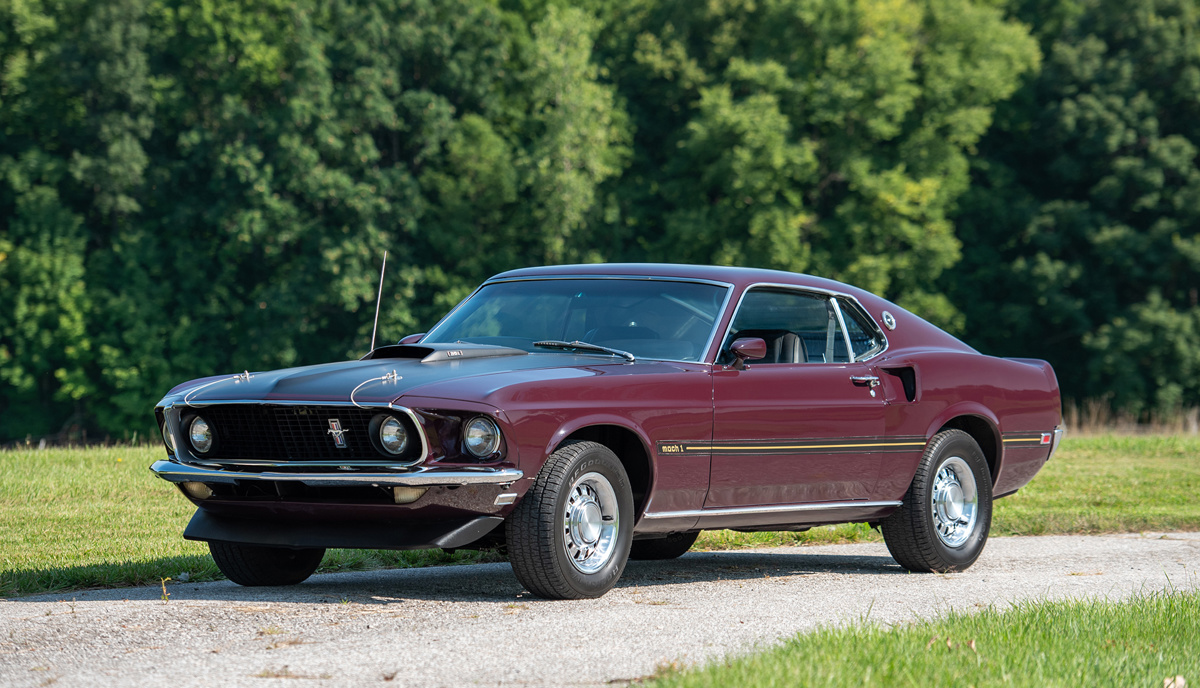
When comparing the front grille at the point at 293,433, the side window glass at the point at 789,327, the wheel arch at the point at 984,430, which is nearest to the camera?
the front grille at the point at 293,433

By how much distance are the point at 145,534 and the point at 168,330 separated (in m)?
33.1

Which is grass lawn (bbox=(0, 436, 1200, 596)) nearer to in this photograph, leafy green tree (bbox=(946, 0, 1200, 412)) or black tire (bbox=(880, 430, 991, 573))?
black tire (bbox=(880, 430, 991, 573))

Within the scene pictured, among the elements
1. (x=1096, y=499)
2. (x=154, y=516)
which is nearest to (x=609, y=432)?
(x=154, y=516)

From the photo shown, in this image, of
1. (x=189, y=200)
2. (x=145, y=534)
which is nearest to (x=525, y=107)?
(x=189, y=200)

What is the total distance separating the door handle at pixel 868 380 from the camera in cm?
842

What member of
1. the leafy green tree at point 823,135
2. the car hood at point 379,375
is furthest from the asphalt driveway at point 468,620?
the leafy green tree at point 823,135

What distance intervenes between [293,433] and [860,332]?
12.4ft

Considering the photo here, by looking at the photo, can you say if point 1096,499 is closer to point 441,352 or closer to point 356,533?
point 441,352

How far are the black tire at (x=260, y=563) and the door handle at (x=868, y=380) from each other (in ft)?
10.6

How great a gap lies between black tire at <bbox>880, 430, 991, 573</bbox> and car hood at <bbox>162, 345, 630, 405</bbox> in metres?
2.36

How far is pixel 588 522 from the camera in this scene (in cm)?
682

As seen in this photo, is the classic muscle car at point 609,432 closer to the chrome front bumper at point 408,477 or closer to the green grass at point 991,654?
the chrome front bumper at point 408,477

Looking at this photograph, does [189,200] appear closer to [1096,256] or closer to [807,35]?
[807,35]

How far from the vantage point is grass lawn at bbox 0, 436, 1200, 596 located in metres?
8.19
